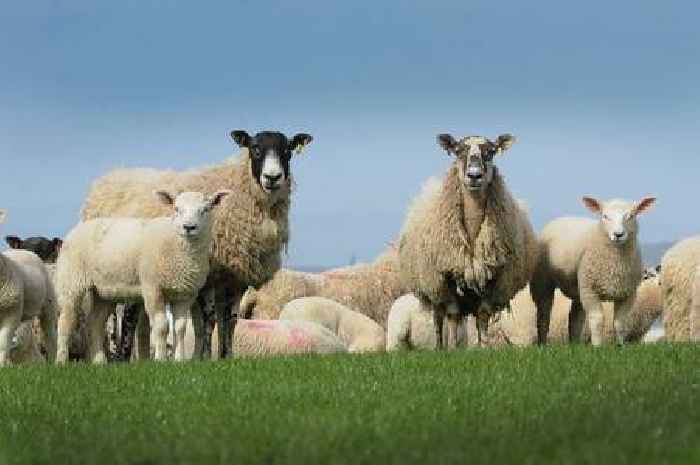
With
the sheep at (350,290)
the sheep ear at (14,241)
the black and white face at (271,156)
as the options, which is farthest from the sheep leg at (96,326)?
the sheep at (350,290)

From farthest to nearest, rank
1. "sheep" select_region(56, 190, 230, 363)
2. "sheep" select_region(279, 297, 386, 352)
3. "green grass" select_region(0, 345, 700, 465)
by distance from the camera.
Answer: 1. "sheep" select_region(279, 297, 386, 352)
2. "sheep" select_region(56, 190, 230, 363)
3. "green grass" select_region(0, 345, 700, 465)

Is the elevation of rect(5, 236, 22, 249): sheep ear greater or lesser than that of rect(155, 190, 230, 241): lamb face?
greater

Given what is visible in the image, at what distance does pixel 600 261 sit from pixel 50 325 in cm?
710

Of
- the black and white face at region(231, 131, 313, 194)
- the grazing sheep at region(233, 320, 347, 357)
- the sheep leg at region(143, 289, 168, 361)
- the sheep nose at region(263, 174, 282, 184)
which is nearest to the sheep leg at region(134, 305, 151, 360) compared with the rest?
the sheep leg at region(143, 289, 168, 361)

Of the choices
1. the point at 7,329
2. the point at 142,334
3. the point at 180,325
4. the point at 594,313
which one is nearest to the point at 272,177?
the point at 180,325

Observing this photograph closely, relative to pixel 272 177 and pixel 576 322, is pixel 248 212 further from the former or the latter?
pixel 576 322

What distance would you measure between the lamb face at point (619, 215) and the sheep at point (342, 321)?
833cm

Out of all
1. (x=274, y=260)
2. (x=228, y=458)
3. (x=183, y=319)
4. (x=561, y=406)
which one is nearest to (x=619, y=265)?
(x=274, y=260)

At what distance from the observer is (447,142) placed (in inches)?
690

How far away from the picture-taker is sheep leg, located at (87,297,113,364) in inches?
667

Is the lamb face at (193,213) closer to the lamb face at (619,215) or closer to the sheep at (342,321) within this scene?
the lamb face at (619,215)

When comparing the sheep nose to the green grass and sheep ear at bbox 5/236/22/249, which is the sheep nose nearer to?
the green grass

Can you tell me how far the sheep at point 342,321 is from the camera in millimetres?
25359

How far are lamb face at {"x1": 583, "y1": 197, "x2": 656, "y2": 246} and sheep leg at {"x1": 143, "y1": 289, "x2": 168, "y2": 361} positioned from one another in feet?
19.0
